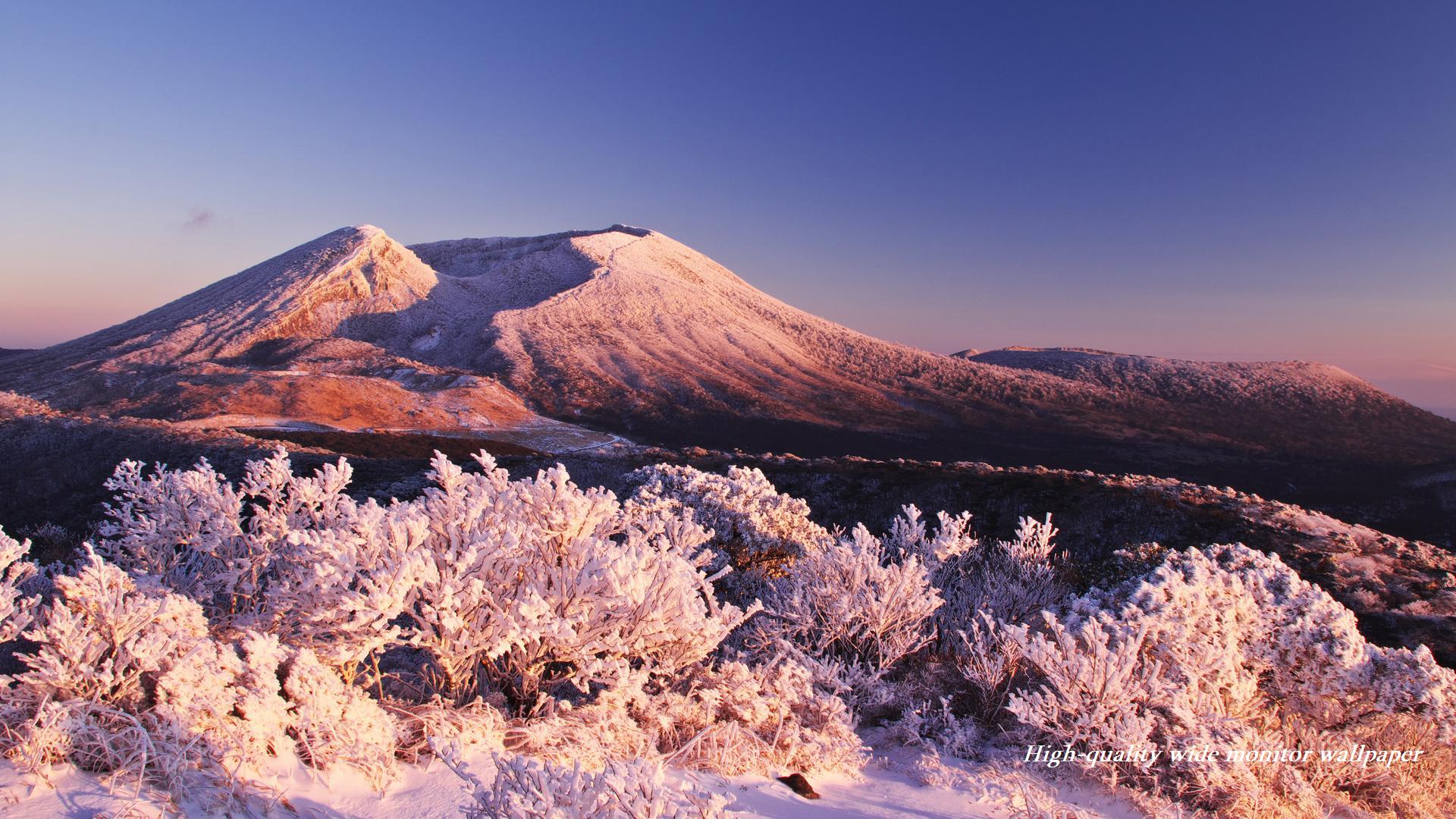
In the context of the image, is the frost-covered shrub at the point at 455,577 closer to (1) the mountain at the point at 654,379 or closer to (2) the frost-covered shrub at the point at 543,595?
(2) the frost-covered shrub at the point at 543,595

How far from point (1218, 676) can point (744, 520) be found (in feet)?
20.6

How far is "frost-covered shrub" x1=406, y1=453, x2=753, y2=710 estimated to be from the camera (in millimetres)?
4398

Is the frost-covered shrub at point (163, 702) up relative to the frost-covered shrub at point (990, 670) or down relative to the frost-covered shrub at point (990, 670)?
up

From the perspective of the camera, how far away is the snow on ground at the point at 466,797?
9.41 ft

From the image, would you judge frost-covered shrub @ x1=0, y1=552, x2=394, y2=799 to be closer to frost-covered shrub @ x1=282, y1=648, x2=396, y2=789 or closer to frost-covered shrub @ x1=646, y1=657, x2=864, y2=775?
frost-covered shrub @ x1=282, y1=648, x2=396, y2=789

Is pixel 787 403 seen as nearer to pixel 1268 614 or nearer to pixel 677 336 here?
pixel 677 336

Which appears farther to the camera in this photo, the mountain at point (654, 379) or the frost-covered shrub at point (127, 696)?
the mountain at point (654, 379)

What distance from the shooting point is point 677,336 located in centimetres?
6438

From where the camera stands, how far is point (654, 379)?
2132 inches

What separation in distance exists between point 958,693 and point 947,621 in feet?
5.34

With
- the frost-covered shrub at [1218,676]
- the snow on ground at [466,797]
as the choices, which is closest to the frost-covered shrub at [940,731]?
the snow on ground at [466,797]

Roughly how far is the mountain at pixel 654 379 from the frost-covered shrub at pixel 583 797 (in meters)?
32.4

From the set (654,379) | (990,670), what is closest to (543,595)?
Result: (990,670)

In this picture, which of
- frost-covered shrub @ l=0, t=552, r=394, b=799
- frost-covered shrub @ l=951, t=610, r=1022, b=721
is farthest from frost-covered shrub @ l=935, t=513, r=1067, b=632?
frost-covered shrub @ l=0, t=552, r=394, b=799
